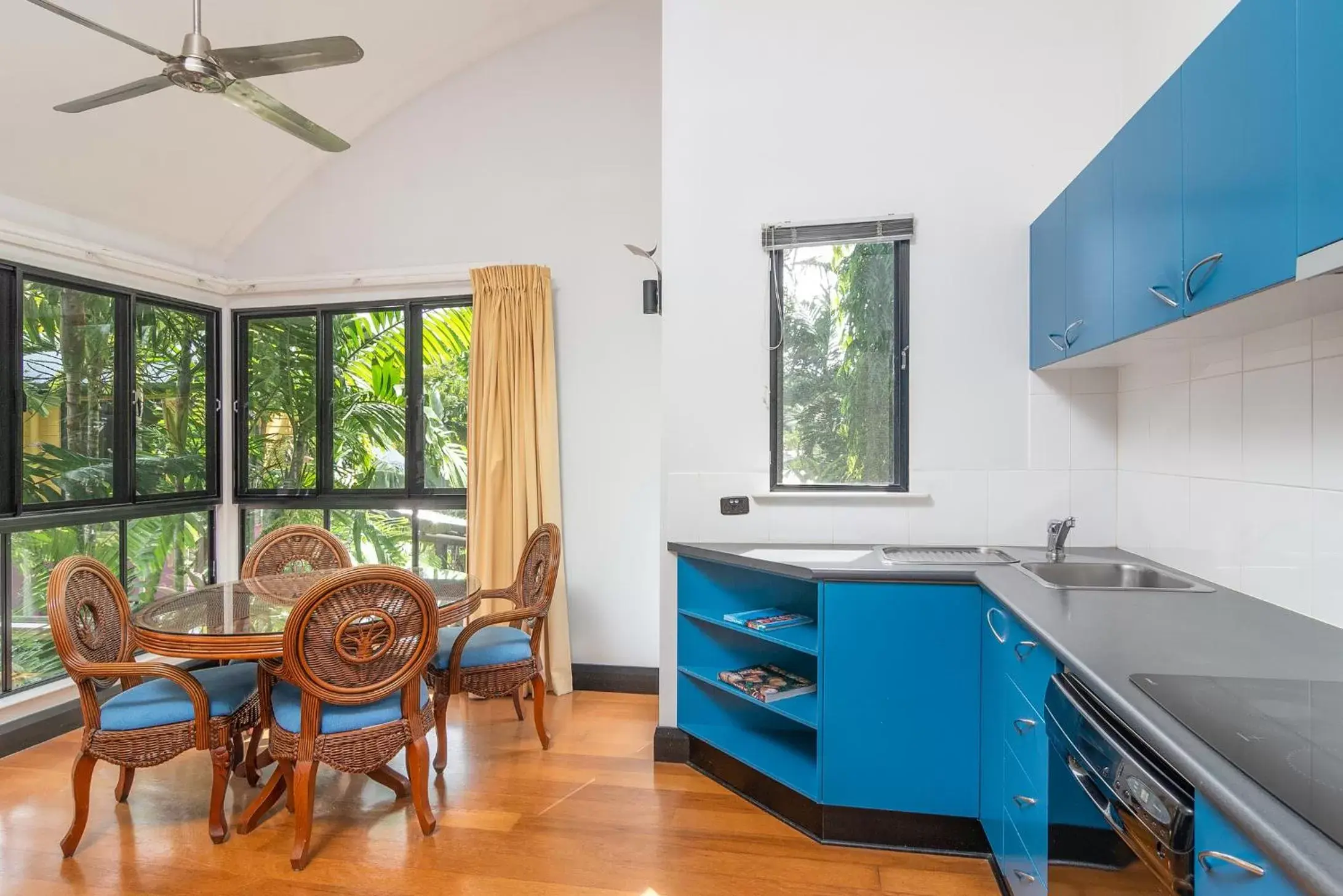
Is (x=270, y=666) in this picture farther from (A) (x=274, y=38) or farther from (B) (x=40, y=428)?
(A) (x=274, y=38)

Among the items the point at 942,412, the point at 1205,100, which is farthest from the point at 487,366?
the point at 1205,100

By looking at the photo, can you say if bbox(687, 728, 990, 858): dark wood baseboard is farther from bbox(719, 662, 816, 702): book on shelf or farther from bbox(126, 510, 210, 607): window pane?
bbox(126, 510, 210, 607): window pane

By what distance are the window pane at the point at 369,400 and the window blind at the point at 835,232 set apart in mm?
2281

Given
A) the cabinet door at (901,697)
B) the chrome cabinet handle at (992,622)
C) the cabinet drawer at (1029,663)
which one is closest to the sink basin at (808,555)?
the cabinet door at (901,697)

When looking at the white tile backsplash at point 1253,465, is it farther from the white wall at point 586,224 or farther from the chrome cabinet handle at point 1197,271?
the white wall at point 586,224

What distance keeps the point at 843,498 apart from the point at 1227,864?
192cm

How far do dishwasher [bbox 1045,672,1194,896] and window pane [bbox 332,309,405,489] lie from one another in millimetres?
3529

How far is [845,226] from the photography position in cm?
277

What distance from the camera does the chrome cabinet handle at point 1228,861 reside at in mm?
828

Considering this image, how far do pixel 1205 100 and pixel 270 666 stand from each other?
295 cm

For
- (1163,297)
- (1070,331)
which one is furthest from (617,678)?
(1163,297)

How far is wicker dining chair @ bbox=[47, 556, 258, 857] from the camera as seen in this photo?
86.7 inches

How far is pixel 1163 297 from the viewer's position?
5.21 ft

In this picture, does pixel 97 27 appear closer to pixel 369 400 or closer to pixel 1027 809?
pixel 369 400
